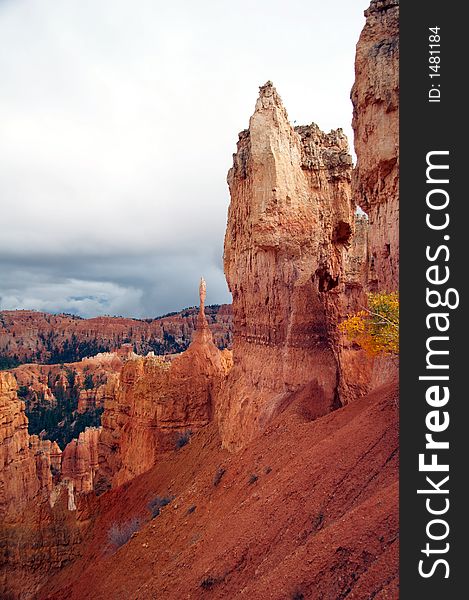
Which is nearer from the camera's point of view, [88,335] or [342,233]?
[342,233]

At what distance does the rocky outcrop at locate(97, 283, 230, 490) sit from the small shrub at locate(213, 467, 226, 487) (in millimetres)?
7769

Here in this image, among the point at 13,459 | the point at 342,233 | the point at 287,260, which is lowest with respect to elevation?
the point at 13,459

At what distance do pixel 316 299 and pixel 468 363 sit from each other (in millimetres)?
10817

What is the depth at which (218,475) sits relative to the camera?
14797mm

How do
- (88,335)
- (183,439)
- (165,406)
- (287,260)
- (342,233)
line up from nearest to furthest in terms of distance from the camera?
(287,260)
(342,233)
(183,439)
(165,406)
(88,335)

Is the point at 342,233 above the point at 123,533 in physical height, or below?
above

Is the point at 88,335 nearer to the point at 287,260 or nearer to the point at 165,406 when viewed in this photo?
the point at 165,406

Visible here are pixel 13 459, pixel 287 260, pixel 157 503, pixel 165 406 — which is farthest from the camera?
pixel 13 459

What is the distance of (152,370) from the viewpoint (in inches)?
977

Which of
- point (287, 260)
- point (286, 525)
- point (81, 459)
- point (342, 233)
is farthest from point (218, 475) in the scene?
point (81, 459)

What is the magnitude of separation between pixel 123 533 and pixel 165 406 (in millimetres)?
6403

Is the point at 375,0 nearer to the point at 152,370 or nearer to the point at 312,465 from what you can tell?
the point at 312,465

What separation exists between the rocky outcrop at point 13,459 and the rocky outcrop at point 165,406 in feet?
17.3

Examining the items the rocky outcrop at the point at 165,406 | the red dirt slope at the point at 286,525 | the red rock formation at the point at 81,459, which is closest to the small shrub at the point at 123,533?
the red dirt slope at the point at 286,525
